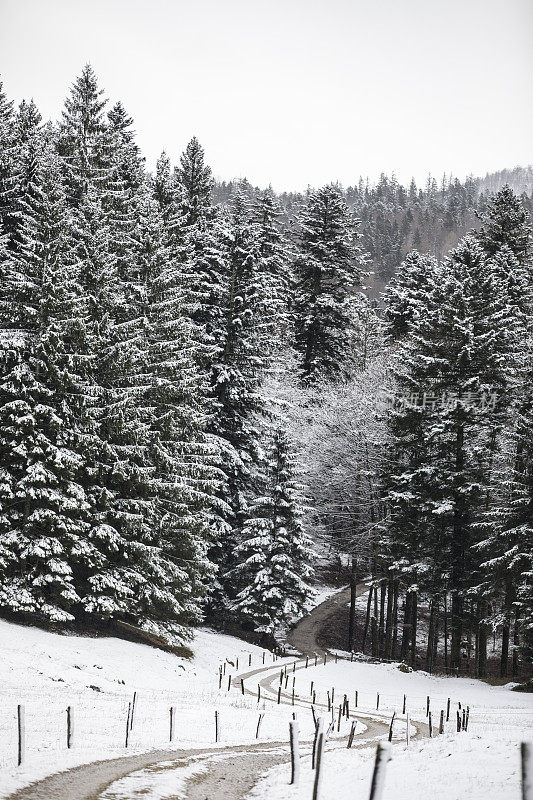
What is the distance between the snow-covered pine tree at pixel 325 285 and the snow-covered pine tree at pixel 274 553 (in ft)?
50.3

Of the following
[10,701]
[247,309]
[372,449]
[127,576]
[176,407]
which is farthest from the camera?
[372,449]

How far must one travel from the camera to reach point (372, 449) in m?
43.9

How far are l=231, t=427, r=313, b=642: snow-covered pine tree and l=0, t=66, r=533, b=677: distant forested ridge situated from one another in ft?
0.55

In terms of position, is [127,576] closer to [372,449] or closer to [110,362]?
[110,362]

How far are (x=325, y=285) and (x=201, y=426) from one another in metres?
27.7

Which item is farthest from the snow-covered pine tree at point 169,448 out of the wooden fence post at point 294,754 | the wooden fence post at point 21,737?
the wooden fence post at point 294,754

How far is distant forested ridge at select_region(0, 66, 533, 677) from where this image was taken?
77.9 feet

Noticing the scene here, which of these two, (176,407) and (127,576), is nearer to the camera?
(127,576)

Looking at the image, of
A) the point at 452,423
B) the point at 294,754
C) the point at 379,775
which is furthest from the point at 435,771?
the point at 452,423

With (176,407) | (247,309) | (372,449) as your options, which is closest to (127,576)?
(176,407)

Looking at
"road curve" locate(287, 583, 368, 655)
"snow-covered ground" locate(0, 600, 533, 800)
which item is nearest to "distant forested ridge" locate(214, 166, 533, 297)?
"road curve" locate(287, 583, 368, 655)

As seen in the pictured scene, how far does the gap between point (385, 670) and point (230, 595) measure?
996 centimetres

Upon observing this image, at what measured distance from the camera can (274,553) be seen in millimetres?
35969

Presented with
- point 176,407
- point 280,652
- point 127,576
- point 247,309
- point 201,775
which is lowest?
point 280,652
